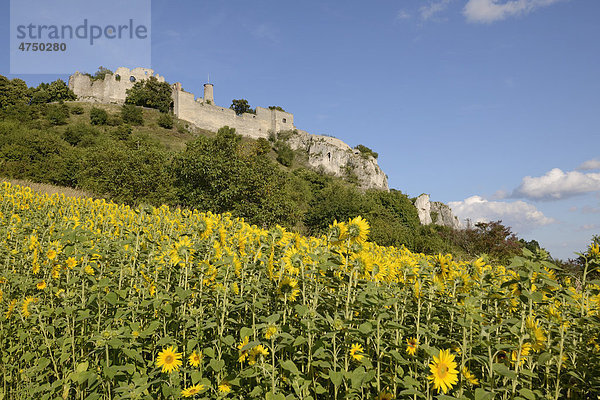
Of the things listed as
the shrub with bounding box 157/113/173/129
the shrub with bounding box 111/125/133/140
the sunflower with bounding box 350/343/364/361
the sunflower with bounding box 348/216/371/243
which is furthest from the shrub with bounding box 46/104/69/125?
the sunflower with bounding box 350/343/364/361

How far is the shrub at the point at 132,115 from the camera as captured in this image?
5354 centimetres

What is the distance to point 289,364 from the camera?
1885mm

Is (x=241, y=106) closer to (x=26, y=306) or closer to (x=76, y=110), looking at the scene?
(x=76, y=110)

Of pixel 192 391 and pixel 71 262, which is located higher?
pixel 71 262

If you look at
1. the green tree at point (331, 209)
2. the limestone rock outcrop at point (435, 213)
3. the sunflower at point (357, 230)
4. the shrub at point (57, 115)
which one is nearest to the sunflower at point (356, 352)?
the sunflower at point (357, 230)

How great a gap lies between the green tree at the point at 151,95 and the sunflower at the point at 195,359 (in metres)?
69.3

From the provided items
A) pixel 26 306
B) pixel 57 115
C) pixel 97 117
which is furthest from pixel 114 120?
pixel 26 306

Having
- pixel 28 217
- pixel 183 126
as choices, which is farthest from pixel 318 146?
pixel 28 217

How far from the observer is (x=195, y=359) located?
242cm

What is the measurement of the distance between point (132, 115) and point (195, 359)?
196ft

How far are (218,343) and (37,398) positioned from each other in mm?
1632

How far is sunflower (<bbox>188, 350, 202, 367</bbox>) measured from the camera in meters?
2.37

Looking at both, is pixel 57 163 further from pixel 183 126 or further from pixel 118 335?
pixel 183 126

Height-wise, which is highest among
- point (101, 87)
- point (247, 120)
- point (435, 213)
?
point (101, 87)
